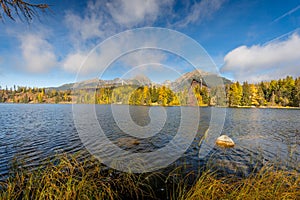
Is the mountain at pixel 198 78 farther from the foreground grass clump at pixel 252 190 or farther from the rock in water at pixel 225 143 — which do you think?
the foreground grass clump at pixel 252 190

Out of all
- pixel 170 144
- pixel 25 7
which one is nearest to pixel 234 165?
pixel 170 144

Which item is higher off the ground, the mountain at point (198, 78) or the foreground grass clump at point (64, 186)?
the mountain at point (198, 78)

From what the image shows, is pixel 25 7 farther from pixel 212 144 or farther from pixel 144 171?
pixel 212 144

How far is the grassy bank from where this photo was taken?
379 centimetres

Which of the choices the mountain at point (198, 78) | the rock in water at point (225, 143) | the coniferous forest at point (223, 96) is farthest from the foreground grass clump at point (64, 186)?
the coniferous forest at point (223, 96)

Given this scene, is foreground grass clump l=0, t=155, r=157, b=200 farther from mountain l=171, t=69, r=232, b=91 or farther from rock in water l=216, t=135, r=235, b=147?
mountain l=171, t=69, r=232, b=91

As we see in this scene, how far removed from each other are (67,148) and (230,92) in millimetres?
84214

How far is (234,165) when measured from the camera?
10.2 metres

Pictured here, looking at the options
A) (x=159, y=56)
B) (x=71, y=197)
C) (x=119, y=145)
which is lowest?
(x=119, y=145)

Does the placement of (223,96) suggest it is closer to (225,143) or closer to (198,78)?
(198,78)

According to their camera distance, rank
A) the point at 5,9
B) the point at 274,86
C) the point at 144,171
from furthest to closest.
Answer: the point at 274,86
the point at 144,171
the point at 5,9

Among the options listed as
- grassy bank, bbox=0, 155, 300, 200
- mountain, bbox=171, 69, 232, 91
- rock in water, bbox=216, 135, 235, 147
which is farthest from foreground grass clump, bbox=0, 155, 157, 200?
mountain, bbox=171, 69, 232, 91

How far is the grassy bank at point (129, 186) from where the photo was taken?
12.4 feet

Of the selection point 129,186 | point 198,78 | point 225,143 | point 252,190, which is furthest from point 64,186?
point 198,78
